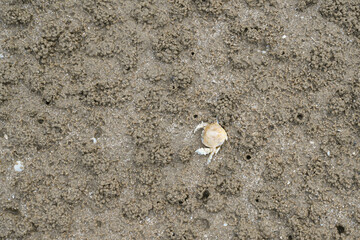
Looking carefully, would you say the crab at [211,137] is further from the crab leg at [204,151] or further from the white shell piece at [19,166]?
the white shell piece at [19,166]

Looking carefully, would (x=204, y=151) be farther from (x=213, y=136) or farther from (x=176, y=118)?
(x=176, y=118)

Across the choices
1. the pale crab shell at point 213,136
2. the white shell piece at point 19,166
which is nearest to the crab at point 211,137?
the pale crab shell at point 213,136

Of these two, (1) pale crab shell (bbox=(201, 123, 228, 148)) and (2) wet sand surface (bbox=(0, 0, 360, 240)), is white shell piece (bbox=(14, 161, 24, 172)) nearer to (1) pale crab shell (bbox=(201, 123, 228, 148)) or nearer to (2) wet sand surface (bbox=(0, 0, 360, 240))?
(2) wet sand surface (bbox=(0, 0, 360, 240))

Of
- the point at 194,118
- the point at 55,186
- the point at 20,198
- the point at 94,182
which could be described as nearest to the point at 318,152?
the point at 194,118

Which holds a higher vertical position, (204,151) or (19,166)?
(204,151)

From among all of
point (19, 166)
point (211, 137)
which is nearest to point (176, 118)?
point (211, 137)

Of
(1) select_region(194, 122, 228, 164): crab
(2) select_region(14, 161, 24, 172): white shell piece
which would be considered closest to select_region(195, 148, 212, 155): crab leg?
(1) select_region(194, 122, 228, 164): crab

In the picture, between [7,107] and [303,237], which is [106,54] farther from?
[303,237]
